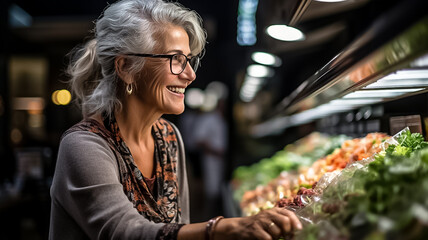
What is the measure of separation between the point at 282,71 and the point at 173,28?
9.78 ft

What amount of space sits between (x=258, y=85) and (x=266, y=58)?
1941 millimetres

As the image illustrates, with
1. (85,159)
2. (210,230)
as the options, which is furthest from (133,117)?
(210,230)

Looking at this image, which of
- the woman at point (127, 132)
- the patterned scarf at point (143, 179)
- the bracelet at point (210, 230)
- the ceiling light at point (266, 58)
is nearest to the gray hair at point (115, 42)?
the woman at point (127, 132)

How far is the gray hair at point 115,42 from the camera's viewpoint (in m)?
1.71

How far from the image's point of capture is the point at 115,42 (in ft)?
5.67

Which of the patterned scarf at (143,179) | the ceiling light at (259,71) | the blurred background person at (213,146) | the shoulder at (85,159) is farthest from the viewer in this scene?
the blurred background person at (213,146)

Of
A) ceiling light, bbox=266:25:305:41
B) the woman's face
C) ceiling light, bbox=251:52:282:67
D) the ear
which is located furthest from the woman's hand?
ceiling light, bbox=251:52:282:67

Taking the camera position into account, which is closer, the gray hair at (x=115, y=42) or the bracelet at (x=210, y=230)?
the bracelet at (x=210, y=230)

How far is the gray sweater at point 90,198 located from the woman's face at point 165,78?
34 cm

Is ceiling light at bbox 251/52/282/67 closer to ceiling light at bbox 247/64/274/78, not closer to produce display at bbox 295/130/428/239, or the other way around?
ceiling light at bbox 247/64/274/78

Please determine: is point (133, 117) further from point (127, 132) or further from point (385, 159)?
point (385, 159)

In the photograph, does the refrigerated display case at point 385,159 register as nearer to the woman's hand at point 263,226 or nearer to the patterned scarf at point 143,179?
the woman's hand at point 263,226

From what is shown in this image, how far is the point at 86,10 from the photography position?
24.2ft

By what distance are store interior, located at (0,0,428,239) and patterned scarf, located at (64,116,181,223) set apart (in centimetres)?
56
